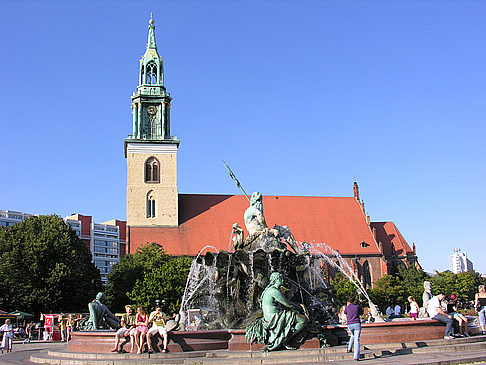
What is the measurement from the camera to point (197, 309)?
18453 mm

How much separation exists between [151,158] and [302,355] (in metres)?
47.4

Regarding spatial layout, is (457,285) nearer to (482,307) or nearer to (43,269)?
(43,269)

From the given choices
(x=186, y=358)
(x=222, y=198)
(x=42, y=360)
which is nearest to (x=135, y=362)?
(x=186, y=358)

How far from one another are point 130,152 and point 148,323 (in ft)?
148

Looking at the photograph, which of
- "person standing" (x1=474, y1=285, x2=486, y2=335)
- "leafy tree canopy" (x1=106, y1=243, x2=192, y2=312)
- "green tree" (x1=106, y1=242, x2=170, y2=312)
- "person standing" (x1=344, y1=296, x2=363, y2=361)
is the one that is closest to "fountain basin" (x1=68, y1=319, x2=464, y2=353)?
"person standing" (x1=344, y1=296, x2=363, y2=361)

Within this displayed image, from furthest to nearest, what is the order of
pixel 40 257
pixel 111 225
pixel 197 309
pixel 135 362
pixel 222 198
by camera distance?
pixel 111 225 → pixel 222 198 → pixel 40 257 → pixel 197 309 → pixel 135 362

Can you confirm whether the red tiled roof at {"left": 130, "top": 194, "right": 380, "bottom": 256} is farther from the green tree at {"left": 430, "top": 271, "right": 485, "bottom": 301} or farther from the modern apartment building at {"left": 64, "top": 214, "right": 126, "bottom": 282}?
the modern apartment building at {"left": 64, "top": 214, "right": 126, "bottom": 282}

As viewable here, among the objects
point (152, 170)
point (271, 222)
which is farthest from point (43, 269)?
point (271, 222)

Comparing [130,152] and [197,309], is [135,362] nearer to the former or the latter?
[197,309]

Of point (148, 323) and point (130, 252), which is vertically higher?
point (130, 252)

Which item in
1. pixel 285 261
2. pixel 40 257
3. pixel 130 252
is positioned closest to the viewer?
pixel 285 261

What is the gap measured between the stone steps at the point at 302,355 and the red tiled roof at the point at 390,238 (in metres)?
51.3

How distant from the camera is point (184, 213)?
60.0m

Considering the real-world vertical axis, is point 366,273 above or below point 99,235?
below
